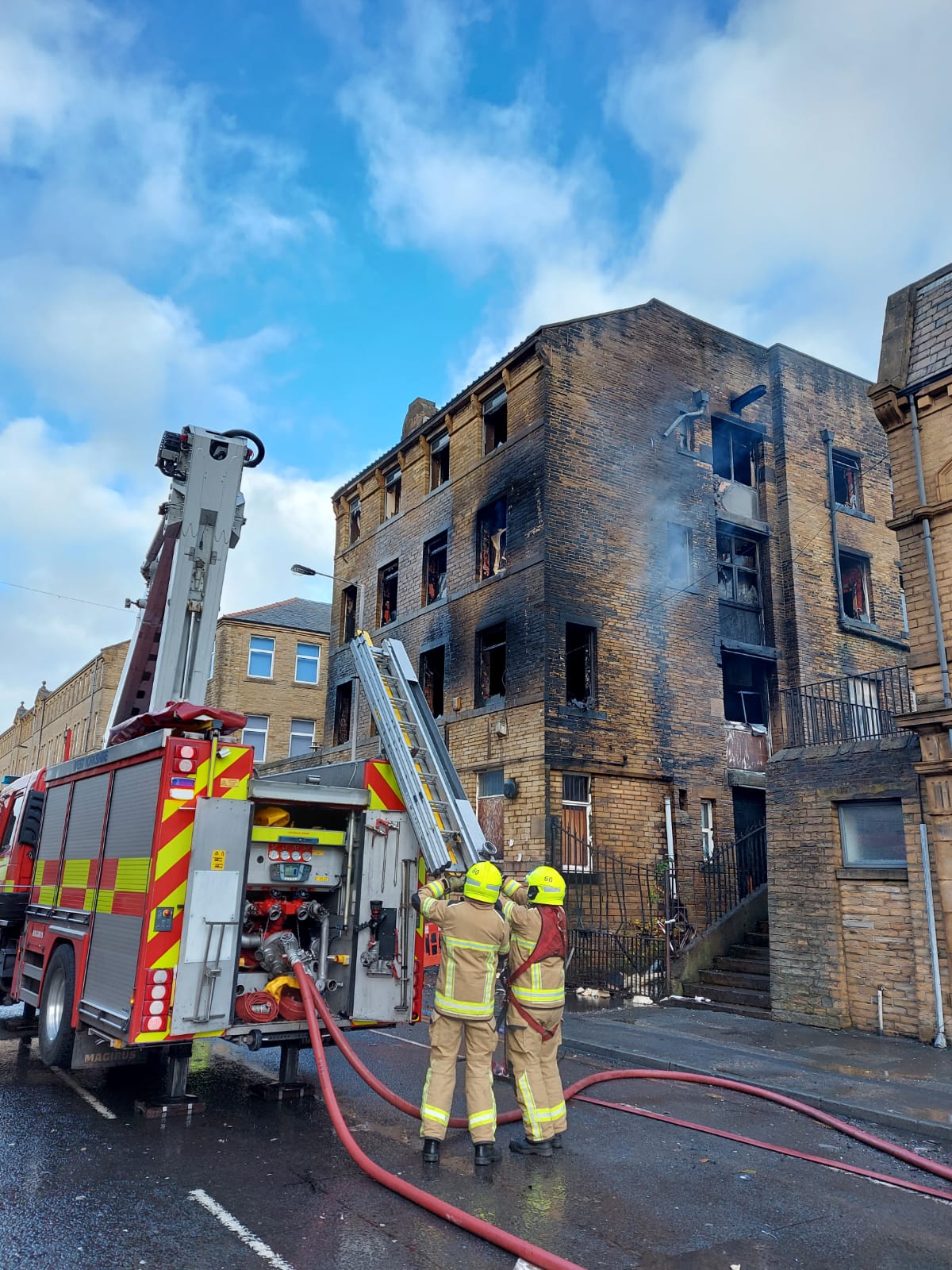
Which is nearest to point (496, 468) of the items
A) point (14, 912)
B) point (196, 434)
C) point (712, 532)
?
point (712, 532)

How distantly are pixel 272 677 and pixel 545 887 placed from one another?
27.8m

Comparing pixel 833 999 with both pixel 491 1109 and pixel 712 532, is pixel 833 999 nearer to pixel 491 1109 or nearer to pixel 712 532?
pixel 491 1109

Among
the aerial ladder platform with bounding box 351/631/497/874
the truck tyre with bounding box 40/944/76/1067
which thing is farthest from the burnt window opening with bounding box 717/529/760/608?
the truck tyre with bounding box 40/944/76/1067

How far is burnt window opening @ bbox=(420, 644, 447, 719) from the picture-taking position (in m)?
19.4

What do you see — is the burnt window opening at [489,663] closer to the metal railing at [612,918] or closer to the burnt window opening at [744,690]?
the metal railing at [612,918]

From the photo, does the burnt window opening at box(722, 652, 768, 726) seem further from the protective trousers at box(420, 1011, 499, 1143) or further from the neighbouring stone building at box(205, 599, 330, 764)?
the neighbouring stone building at box(205, 599, 330, 764)

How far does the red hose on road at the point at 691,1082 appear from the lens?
222 inches

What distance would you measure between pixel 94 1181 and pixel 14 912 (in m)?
4.65

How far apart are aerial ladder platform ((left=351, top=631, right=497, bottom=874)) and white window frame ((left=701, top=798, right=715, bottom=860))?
32.9ft

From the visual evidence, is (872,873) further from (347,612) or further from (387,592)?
(347,612)

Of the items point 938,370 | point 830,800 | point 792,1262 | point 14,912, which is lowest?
point 792,1262

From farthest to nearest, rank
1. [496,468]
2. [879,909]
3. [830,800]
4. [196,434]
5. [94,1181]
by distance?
[496,468], [830,800], [879,909], [196,434], [94,1181]

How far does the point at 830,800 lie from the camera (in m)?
11.5

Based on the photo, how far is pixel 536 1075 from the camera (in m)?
5.64
